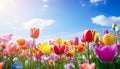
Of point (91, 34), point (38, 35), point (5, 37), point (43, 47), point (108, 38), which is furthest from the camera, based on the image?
point (43, 47)

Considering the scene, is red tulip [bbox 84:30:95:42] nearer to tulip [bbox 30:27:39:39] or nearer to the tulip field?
the tulip field

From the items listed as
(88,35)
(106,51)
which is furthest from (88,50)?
(106,51)

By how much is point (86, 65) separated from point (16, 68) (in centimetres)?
220

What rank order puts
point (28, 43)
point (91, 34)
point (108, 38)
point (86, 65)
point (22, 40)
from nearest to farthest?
point (86, 65) < point (108, 38) < point (91, 34) < point (28, 43) < point (22, 40)

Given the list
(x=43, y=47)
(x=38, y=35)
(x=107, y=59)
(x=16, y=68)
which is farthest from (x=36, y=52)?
(x=107, y=59)

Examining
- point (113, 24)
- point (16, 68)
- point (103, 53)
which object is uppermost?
point (113, 24)

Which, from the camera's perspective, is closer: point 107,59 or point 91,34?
point 107,59

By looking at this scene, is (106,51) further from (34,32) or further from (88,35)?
(34,32)

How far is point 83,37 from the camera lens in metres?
4.14

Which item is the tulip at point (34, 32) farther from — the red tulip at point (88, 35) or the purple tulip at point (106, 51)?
the purple tulip at point (106, 51)

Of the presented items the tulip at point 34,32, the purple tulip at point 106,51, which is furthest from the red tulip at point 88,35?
the purple tulip at point 106,51

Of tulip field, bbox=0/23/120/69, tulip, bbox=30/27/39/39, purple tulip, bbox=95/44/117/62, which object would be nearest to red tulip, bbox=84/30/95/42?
tulip field, bbox=0/23/120/69

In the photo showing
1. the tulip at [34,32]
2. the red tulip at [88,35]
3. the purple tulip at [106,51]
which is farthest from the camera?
the tulip at [34,32]

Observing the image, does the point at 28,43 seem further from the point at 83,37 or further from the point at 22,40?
the point at 83,37
